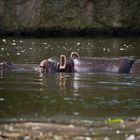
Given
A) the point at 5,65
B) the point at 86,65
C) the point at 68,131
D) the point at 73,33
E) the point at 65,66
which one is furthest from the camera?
the point at 73,33

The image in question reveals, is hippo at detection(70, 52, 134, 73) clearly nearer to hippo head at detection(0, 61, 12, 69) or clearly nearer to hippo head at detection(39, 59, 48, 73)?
hippo head at detection(39, 59, 48, 73)

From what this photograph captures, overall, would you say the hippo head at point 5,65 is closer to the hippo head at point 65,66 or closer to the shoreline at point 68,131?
the hippo head at point 65,66

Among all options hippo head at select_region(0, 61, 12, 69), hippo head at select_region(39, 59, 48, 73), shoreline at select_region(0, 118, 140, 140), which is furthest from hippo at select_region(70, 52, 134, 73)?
shoreline at select_region(0, 118, 140, 140)

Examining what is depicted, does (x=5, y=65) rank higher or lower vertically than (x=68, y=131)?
higher

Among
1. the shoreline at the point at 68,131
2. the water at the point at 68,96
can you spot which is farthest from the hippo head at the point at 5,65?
the shoreline at the point at 68,131

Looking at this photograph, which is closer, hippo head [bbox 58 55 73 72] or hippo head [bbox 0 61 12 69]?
hippo head [bbox 58 55 73 72]

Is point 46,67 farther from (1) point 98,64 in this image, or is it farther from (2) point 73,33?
(2) point 73,33

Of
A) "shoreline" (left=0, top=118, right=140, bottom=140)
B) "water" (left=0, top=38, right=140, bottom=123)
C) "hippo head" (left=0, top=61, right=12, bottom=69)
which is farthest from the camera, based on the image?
"hippo head" (left=0, top=61, right=12, bottom=69)

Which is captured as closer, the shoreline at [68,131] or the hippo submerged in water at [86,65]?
the shoreline at [68,131]

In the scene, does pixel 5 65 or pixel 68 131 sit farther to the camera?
pixel 5 65

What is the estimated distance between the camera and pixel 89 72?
446 inches

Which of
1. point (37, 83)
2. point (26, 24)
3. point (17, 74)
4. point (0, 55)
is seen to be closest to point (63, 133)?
point (37, 83)

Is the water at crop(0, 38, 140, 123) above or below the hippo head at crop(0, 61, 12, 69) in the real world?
below

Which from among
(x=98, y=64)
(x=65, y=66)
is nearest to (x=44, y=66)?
(x=65, y=66)
